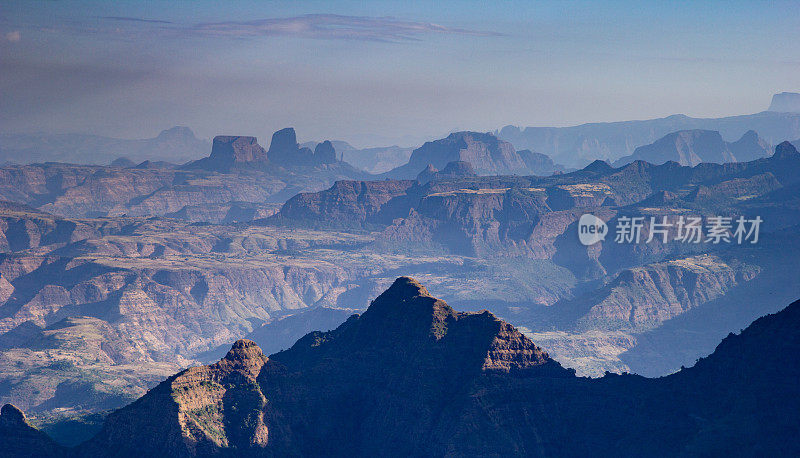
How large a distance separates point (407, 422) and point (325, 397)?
1775cm

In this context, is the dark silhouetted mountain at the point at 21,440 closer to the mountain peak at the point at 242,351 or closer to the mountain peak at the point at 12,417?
the mountain peak at the point at 12,417

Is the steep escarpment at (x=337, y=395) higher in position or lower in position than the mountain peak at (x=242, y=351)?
lower

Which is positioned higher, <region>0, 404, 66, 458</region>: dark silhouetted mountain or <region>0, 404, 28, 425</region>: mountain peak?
<region>0, 404, 28, 425</region>: mountain peak

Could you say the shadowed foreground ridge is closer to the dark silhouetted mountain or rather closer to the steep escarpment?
the steep escarpment

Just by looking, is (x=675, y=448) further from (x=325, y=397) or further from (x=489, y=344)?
(x=325, y=397)

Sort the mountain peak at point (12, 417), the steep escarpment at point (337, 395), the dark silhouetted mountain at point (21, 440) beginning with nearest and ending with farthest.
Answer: the steep escarpment at point (337, 395), the dark silhouetted mountain at point (21, 440), the mountain peak at point (12, 417)

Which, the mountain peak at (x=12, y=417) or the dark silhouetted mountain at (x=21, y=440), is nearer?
the dark silhouetted mountain at (x=21, y=440)

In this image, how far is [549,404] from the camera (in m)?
181

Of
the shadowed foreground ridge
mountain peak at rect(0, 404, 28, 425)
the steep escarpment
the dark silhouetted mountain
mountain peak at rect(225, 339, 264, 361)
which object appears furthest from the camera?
mountain peak at rect(0, 404, 28, 425)

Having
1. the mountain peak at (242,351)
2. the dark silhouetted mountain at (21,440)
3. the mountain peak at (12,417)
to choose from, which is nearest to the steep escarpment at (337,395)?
the mountain peak at (242,351)

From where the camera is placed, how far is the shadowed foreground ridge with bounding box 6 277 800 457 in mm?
163750

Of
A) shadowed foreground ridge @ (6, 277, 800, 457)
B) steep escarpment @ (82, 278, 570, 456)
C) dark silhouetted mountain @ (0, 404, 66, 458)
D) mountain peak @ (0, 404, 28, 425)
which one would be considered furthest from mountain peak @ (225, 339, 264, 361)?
mountain peak @ (0, 404, 28, 425)

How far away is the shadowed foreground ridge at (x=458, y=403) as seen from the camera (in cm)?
16375

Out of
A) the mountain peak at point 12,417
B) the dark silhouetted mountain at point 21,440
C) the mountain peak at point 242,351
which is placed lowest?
the dark silhouetted mountain at point 21,440
